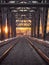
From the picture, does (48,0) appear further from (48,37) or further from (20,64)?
(20,64)

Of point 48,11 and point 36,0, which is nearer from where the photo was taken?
point 48,11

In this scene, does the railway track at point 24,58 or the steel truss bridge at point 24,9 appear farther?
the steel truss bridge at point 24,9

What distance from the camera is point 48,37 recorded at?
3697 centimetres

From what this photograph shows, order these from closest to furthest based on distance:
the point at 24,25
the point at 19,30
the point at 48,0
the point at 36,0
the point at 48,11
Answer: the point at 48,0 → the point at 48,11 → the point at 36,0 → the point at 24,25 → the point at 19,30

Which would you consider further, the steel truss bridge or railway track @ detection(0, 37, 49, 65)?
the steel truss bridge

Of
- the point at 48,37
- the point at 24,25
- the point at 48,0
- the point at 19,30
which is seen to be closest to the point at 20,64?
the point at 48,0

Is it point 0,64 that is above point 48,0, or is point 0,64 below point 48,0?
below

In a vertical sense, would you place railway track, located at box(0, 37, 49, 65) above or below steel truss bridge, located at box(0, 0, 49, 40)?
below

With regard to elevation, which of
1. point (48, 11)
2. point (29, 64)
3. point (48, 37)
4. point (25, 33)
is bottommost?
point (25, 33)

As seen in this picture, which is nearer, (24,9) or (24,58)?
(24,58)

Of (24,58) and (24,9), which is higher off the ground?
(24,9)

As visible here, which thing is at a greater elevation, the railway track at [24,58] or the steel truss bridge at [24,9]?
the steel truss bridge at [24,9]

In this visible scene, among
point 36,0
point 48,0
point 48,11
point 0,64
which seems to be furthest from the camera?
point 36,0

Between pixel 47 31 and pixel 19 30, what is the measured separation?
74.7 meters
